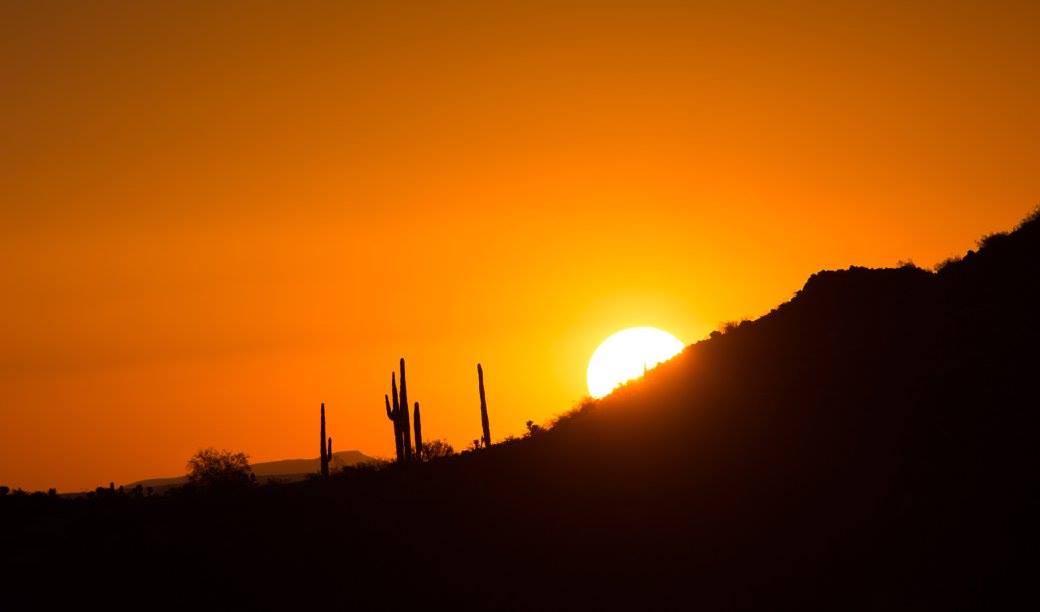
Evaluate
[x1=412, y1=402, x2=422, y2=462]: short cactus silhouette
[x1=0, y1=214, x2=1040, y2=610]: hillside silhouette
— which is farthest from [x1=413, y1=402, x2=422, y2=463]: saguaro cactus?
[x1=0, y1=214, x2=1040, y2=610]: hillside silhouette

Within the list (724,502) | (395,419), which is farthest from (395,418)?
(724,502)

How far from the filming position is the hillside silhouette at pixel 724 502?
2723 cm

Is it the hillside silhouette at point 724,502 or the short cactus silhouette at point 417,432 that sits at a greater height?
the short cactus silhouette at point 417,432

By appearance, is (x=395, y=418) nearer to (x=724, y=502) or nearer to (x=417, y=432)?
(x=417, y=432)

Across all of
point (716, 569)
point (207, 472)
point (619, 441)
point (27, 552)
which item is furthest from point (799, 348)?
point (207, 472)

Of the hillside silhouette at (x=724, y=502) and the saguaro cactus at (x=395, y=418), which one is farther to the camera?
the saguaro cactus at (x=395, y=418)

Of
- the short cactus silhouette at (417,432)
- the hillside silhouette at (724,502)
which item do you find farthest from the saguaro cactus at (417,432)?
the hillside silhouette at (724,502)

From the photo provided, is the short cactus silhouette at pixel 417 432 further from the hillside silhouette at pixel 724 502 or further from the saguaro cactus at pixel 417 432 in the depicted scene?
the hillside silhouette at pixel 724 502

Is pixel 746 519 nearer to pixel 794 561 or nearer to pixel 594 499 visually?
pixel 794 561

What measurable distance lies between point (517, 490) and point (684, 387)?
6850 millimetres

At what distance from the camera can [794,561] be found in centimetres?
2844

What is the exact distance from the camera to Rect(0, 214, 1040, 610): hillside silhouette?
27234 mm

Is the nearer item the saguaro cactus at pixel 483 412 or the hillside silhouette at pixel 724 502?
the hillside silhouette at pixel 724 502

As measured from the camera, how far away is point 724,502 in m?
32.6
